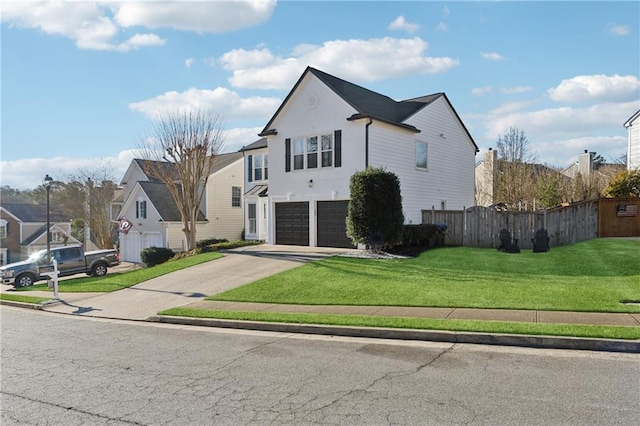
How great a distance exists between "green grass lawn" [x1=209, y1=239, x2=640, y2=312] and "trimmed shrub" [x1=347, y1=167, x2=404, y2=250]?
4.52 feet

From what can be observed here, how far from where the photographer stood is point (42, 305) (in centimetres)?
1480

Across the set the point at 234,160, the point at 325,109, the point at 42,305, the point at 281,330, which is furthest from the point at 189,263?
the point at 234,160

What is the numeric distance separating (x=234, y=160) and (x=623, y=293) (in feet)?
100

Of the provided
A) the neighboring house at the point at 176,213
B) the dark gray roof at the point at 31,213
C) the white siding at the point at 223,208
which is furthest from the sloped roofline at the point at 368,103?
the dark gray roof at the point at 31,213

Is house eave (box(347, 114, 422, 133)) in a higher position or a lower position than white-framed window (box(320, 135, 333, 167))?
higher

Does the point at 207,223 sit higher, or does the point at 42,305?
the point at 207,223

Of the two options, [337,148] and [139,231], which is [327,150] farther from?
[139,231]

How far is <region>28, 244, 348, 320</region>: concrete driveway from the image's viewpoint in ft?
43.5

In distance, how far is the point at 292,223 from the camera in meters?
23.8

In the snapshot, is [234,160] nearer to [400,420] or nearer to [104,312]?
[104,312]

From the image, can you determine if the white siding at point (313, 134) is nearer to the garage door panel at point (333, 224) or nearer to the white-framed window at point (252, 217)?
the garage door panel at point (333, 224)

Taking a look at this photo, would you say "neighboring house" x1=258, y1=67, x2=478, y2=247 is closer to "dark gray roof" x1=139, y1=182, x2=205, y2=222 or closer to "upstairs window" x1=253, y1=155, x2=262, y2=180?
"upstairs window" x1=253, y1=155, x2=262, y2=180

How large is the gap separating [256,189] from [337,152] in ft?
29.8

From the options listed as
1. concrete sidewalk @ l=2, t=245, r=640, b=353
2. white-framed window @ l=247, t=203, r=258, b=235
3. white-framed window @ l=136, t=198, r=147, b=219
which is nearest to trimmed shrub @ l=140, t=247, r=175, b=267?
white-framed window @ l=247, t=203, r=258, b=235
